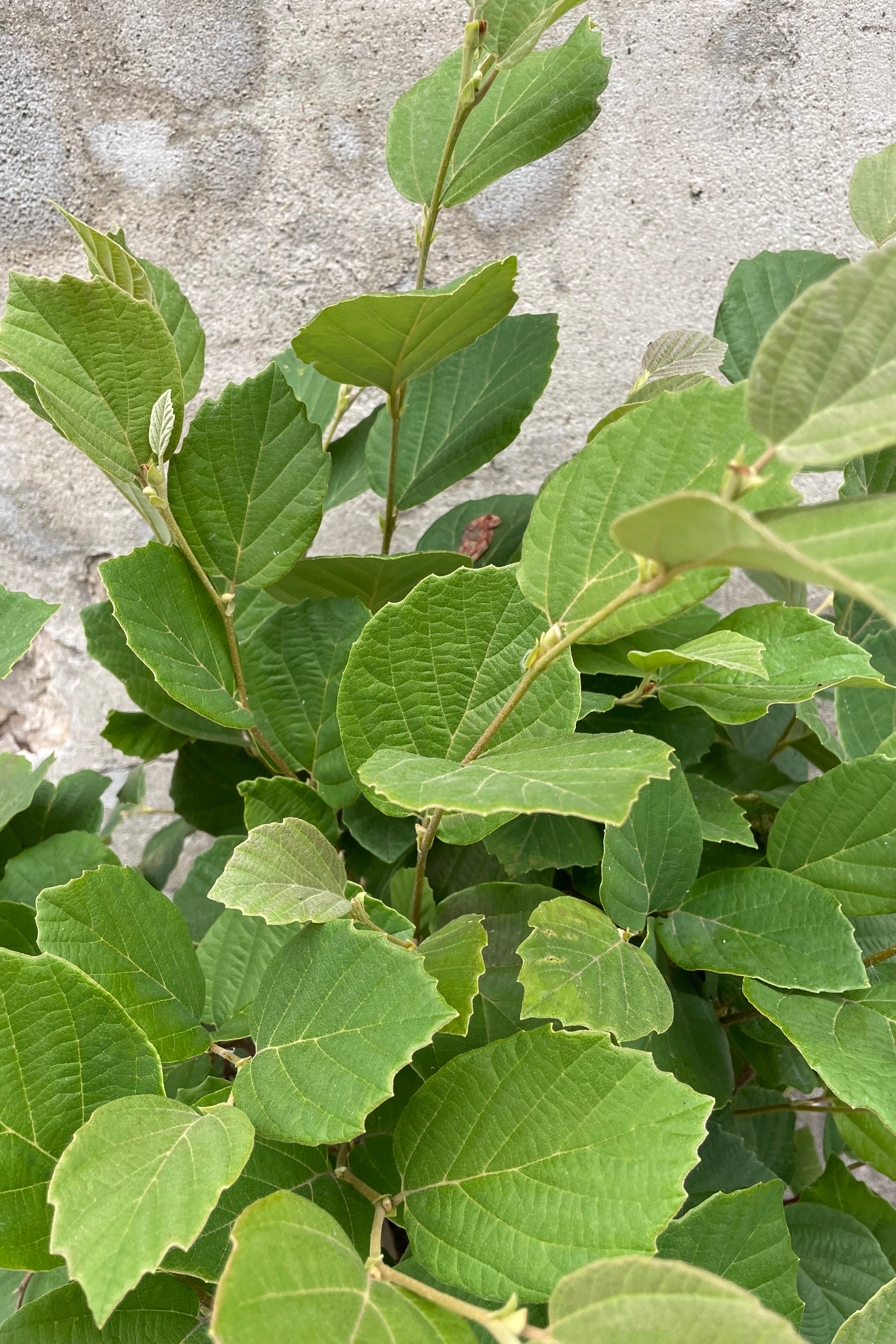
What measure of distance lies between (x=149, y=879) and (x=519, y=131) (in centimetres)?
51

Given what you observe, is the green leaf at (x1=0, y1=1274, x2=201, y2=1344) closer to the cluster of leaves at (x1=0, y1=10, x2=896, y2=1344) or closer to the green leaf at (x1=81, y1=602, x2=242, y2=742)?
the cluster of leaves at (x1=0, y1=10, x2=896, y2=1344)

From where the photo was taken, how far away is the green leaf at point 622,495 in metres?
0.28

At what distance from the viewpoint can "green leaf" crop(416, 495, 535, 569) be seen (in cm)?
56

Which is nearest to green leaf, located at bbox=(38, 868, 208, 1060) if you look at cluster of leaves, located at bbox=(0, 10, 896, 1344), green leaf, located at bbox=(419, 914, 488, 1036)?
cluster of leaves, located at bbox=(0, 10, 896, 1344)

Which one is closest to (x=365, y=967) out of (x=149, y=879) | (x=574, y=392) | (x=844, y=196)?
(x=149, y=879)

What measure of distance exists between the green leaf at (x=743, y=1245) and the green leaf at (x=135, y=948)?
0.66ft

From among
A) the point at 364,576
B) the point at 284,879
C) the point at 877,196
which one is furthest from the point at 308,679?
the point at 877,196

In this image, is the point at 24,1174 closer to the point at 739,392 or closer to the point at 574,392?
the point at 739,392

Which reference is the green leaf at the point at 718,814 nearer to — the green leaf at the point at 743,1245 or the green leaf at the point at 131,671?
the green leaf at the point at 743,1245

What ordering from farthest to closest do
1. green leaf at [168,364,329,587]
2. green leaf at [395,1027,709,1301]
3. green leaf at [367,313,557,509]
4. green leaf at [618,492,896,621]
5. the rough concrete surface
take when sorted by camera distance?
the rough concrete surface < green leaf at [367,313,557,509] < green leaf at [168,364,329,587] < green leaf at [395,1027,709,1301] < green leaf at [618,492,896,621]

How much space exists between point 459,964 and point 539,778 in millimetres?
109

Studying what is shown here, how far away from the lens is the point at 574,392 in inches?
30.8

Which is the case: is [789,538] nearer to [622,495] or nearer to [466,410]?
[622,495]

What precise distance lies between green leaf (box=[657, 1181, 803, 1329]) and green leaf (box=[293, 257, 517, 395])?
364 mm
